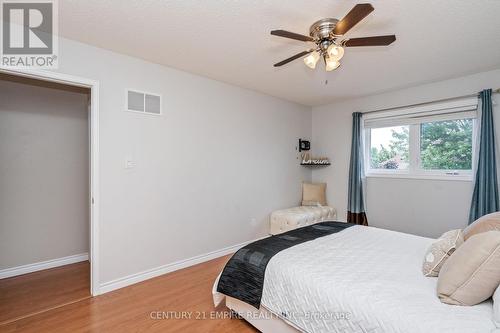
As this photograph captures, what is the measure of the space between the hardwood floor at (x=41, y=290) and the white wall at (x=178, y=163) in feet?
1.29

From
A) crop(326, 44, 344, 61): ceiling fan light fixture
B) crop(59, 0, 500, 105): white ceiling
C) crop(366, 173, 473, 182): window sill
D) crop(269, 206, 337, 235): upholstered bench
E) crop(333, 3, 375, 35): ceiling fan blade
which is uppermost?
crop(59, 0, 500, 105): white ceiling

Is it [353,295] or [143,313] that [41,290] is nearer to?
[143,313]

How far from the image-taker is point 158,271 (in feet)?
9.18

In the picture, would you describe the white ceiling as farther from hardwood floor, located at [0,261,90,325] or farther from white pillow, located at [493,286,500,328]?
hardwood floor, located at [0,261,90,325]

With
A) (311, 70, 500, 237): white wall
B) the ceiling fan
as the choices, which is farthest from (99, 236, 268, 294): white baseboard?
the ceiling fan

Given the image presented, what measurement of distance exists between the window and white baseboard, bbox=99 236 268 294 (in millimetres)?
2698

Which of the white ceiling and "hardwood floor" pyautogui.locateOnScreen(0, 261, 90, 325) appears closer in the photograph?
the white ceiling

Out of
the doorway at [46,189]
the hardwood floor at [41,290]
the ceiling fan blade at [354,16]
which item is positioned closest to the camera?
the ceiling fan blade at [354,16]

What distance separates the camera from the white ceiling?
1.75m

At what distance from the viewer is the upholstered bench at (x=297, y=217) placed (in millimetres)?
3609

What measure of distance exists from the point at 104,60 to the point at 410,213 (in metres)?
4.26

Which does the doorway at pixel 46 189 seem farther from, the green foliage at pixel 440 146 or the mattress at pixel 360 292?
the green foliage at pixel 440 146

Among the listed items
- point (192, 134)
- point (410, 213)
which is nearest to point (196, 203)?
point (192, 134)

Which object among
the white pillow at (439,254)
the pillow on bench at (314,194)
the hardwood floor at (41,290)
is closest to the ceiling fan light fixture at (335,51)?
the white pillow at (439,254)
